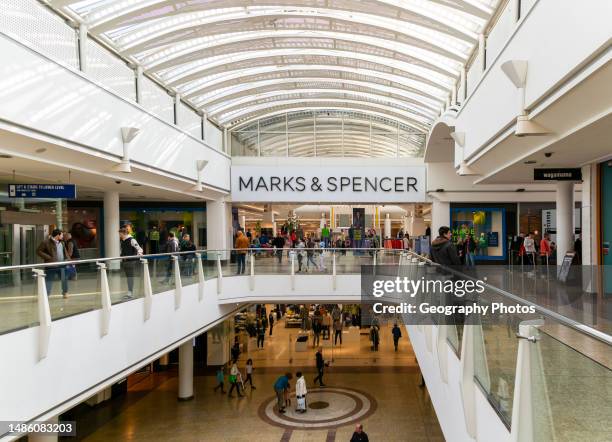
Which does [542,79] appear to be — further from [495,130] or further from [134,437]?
[134,437]

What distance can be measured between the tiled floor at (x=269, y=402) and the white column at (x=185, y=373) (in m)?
0.34

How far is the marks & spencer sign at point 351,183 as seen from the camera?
22609 mm

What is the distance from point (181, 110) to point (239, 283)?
24.2ft

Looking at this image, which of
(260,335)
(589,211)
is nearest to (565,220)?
(589,211)

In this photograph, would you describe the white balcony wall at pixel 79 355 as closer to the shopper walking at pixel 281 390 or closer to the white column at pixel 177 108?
the shopper walking at pixel 281 390

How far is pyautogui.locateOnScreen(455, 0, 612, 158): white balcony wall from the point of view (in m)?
5.20

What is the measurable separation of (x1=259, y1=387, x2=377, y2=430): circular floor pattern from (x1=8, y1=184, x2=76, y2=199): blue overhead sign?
895 centimetres

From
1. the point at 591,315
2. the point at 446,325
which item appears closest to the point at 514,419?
the point at 446,325

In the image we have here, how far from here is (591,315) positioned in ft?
25.4

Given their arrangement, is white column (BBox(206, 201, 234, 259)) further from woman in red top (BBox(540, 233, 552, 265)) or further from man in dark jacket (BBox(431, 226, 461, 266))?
man in dark jacket (BBox(431, 226, 461, 266))

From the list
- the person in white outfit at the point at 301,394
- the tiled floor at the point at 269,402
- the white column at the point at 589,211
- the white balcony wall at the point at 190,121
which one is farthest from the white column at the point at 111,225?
the white column at the point at 589,211

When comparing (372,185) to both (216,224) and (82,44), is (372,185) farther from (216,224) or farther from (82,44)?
(82,44)

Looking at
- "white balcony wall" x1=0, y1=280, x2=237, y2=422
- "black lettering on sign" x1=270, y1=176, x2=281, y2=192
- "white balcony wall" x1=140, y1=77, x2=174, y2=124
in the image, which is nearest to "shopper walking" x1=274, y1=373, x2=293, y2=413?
"white balcony wall" x1=0, y1=280, x2=237, y2=422

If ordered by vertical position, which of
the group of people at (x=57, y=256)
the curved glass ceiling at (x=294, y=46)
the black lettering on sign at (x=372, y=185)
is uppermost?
the curved glass ceiling at (x=294, y=46)
